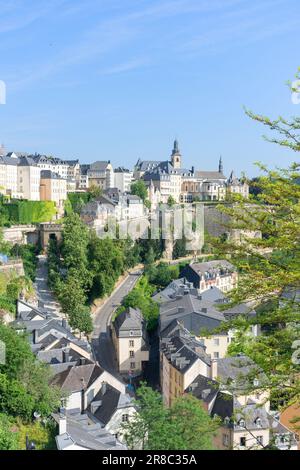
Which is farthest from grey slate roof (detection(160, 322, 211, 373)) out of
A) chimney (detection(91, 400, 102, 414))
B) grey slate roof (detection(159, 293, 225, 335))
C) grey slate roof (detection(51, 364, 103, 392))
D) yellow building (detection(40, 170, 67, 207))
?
yellow building (detection(40, 170, 67, 207))

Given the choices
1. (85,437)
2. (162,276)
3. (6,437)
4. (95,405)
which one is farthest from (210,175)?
(6,437)

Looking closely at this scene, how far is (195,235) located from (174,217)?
2848 mm

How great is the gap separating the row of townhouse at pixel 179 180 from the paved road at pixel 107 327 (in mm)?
31768

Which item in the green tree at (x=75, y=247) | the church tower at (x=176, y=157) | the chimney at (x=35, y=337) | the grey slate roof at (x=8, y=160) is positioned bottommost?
the chimney at (x=35, y=337)

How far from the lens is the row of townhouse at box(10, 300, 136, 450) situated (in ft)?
51.8

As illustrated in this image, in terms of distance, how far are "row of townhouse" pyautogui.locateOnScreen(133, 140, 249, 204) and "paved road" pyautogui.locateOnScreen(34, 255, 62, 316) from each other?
3501 centimetres

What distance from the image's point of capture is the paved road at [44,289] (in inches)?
1400

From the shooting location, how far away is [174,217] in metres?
55.6

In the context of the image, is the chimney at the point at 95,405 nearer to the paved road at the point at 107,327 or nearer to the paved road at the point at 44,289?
the paved road at the point at 107,327

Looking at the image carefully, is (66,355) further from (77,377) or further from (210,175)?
(210,175)

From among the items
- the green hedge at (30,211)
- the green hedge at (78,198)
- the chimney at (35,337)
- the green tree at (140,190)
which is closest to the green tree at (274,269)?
the chimney at (35,337)
